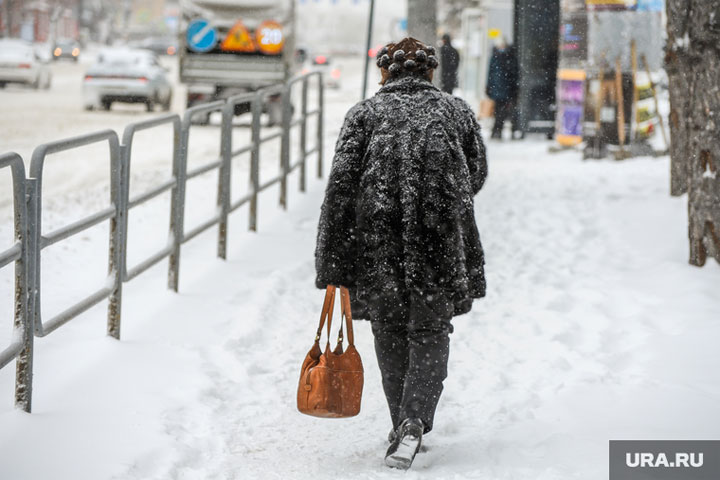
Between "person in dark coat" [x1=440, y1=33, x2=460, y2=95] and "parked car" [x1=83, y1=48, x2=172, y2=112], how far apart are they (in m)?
8.44

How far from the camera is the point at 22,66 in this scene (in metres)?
31.4

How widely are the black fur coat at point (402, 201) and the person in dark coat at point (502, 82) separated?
13.8 meters

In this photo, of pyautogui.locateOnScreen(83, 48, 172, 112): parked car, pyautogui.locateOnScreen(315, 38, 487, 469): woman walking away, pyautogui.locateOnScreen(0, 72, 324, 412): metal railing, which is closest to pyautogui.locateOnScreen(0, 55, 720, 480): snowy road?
pyautogui.locateOnScreen(0, 72, 324, 412): metal railing

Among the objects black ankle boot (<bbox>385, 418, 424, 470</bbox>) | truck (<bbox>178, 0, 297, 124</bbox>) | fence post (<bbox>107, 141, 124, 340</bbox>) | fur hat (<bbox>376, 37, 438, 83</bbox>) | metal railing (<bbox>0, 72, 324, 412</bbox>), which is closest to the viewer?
black ankle boot (<bbox>385, 418, 424, 470</bbox>)

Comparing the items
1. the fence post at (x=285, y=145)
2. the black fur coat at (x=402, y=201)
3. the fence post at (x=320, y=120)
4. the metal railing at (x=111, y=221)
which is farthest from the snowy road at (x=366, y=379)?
Result: the fence post at (x=320, y=120)

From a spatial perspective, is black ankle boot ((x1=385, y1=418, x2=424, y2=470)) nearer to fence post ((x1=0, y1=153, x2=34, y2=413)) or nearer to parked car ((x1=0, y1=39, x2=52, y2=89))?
fence post ((x1=0, y1=153, x2=34, y2=413))

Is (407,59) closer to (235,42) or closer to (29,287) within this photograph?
(29,287)

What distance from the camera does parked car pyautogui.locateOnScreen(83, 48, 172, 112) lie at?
2364cm

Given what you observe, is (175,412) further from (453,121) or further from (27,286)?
(453,121)

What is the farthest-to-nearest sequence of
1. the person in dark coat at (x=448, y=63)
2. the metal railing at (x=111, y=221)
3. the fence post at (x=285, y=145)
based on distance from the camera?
the person in dark coat at (x=448, y=63), the fence post at (x=285, y=145), the metal railing at (x=111, y=221)

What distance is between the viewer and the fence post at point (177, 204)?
649 centimetres

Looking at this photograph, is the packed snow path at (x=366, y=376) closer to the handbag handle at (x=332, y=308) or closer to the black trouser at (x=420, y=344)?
the black trouser at (x=420, y=344)

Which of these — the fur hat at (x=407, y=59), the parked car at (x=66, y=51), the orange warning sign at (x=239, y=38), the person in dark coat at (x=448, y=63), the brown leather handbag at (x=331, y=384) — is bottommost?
the brown leather handbag at (x=331, y=384)

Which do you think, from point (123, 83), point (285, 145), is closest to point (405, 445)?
point (285, 145)
